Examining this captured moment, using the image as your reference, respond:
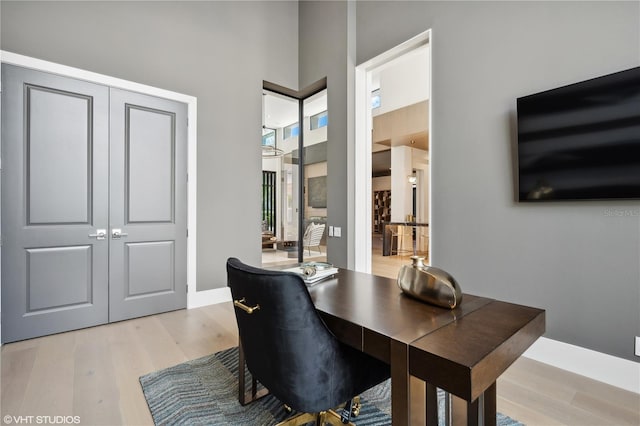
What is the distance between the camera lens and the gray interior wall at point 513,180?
A: 185 centimetres

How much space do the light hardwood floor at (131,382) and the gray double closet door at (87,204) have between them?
328 mm

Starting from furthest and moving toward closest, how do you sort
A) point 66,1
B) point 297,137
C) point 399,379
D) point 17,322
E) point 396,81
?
point 396,81 < point 297,137 < point 66,1 < point 17,322 < point 399,379

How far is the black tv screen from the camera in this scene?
5.74 ft

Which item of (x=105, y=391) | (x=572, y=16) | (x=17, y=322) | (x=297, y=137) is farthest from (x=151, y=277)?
(x=572, y=16)

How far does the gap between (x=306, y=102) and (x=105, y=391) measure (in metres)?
3.91

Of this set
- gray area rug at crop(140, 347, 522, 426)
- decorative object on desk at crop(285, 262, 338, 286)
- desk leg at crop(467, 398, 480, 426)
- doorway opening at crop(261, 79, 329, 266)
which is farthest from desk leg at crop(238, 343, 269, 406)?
doorway opening at crop(261, 79, 329, 266)

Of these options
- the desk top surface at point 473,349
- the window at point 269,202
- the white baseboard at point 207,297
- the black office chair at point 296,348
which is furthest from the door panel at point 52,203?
the desk top surface at point 473,349

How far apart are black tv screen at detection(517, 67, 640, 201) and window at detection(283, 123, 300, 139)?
9.47 ft

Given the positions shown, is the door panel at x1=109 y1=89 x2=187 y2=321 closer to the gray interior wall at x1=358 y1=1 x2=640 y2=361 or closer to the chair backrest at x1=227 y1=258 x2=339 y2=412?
the chair backrest at x1=227 y1=258 x2=339 y2=412

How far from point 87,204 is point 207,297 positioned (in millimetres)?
Answer: 1509

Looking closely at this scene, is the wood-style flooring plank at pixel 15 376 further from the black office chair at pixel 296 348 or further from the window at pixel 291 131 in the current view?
the window at pixel 291 131

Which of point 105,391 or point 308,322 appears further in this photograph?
point 105,391

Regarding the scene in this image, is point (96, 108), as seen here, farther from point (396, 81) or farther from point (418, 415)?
point (396, 81)

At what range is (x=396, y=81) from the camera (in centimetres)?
671
